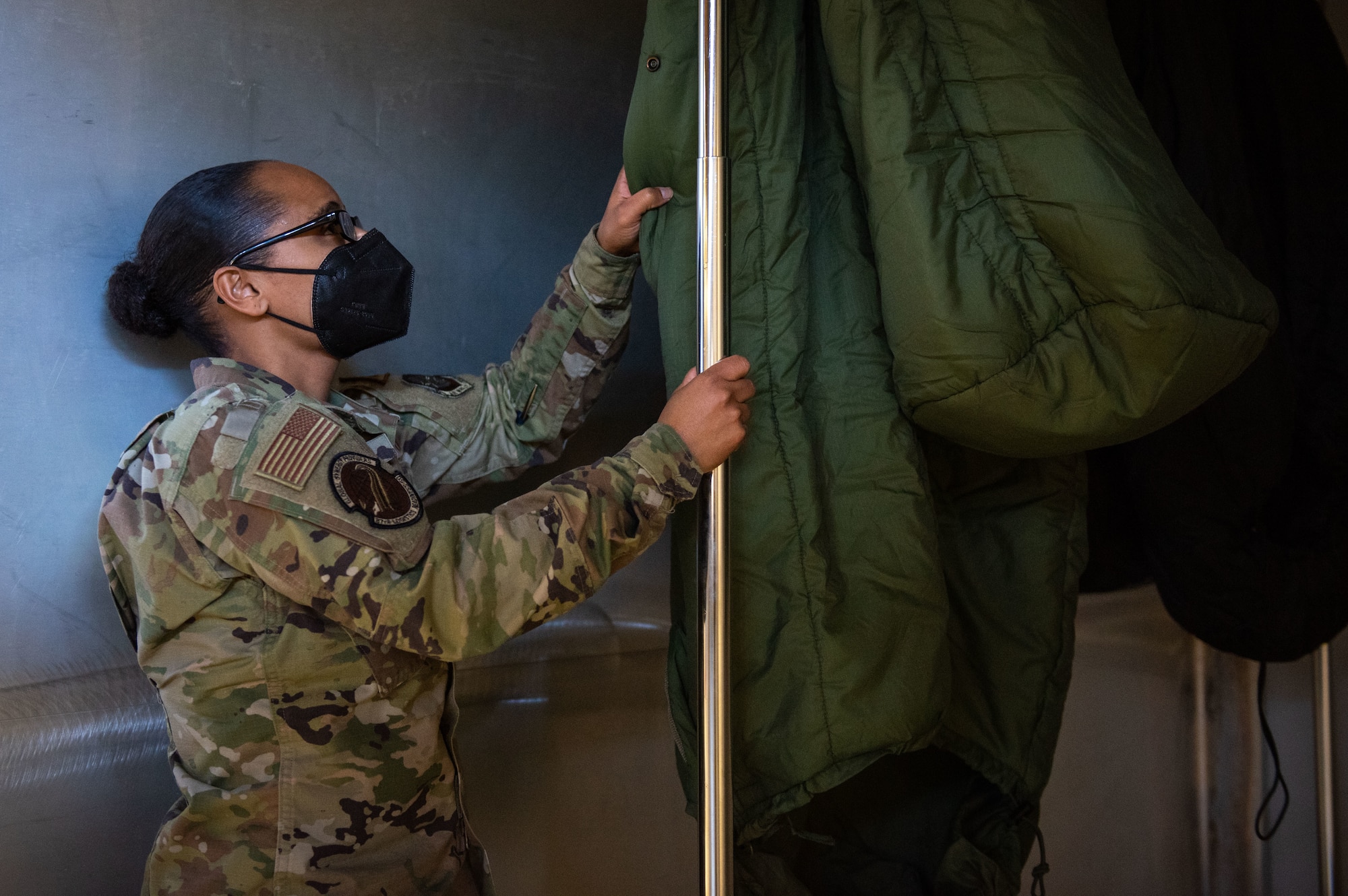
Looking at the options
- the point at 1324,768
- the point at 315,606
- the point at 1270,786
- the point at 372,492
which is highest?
the point at 372,492

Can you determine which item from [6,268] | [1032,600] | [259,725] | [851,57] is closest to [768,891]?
[1032,600]

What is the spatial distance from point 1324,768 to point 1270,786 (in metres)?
0.17

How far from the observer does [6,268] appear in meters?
1.23

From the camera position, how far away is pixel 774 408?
1062mm

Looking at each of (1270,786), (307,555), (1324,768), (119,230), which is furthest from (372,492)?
(1270,786)

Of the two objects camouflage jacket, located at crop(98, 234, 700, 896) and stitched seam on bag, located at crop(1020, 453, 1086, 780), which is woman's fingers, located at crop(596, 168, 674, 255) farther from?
stitched seam on bag, located at crop(1020, 453, 1086, 780)

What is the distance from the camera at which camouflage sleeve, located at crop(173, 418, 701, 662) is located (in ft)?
3.06

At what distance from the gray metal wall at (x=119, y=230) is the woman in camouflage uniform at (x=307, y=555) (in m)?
0.13

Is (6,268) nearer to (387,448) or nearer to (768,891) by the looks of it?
(387,448)

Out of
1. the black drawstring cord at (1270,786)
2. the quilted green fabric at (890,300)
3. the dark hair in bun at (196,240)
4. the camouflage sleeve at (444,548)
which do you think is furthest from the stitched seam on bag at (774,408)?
the black drawstring cord at (1270,786)

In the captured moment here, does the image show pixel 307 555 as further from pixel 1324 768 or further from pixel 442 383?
pixel 1324 768

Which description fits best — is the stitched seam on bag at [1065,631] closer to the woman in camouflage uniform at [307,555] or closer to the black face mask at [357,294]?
the woman in camouflage uniform at [307,555]

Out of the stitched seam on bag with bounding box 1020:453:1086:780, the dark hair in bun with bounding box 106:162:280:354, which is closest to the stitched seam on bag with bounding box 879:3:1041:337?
the stitched seam on bag with bounding box 1020:453:1086:780

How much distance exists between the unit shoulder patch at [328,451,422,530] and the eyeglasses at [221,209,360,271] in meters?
0.32
